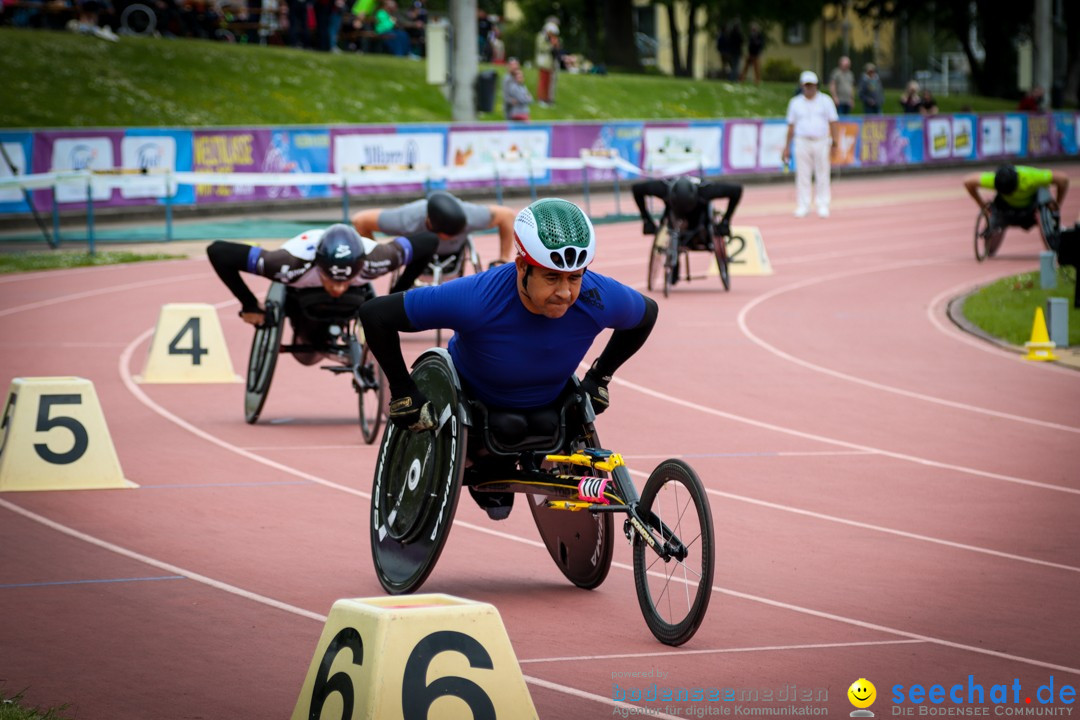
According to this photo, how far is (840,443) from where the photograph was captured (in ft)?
41.2

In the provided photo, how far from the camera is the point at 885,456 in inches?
474

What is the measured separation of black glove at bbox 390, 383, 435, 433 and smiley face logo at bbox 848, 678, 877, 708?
6.80 feet

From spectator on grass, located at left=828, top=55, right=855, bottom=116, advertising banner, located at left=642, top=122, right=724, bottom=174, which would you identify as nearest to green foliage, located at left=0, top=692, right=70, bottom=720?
advertising banner, located at left=642, top=122, right=724, bottom=174

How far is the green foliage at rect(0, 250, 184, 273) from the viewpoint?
24.3m

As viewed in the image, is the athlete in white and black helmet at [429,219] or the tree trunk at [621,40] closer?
the athlete in white and black helmet at [429,219]

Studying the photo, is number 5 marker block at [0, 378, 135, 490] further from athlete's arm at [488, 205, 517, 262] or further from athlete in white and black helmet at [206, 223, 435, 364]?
athlete's arm at [488, 205, 517, 262]

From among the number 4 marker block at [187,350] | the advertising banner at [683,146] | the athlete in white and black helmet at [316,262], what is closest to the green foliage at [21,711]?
the athlete in white and black helmet at [316,262]

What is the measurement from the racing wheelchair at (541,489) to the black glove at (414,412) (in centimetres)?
5

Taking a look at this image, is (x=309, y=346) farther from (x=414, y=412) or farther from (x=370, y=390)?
(x=414, y=412)

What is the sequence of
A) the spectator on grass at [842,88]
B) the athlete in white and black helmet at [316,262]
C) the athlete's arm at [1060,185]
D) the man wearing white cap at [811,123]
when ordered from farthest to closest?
the spectator on grass at [842,88]
the man wearing white cap at [811,123]
the athlete's arm at [1060,185]
the athlete in white and black helmet at [316,262]

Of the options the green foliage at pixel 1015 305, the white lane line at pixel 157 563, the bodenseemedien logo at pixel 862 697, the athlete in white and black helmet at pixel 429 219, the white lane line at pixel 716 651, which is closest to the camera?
the bodenseemedien logo at pixel 862 697

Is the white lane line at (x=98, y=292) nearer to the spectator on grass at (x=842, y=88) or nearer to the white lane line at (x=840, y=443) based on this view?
the white lane line at (x=840, y=443)

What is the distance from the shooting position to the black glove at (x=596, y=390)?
25.0 feet

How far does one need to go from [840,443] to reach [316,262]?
384 centimetres
